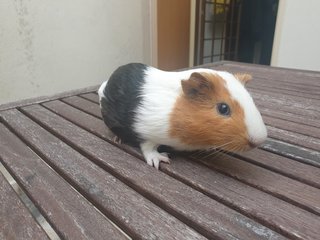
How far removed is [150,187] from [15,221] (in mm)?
262

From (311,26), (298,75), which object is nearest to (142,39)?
(311,26)

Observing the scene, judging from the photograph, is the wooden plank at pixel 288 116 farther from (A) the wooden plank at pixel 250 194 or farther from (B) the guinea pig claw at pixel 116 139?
(B) the guinea pig claw at pixel 116 139

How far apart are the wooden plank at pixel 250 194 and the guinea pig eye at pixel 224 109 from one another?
147mm

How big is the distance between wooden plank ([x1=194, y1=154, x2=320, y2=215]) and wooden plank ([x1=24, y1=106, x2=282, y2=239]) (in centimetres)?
11

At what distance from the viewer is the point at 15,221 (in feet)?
1.85

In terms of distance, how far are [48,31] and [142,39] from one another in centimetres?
103

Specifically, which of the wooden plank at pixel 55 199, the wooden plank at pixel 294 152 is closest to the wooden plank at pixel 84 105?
the wooden plank at pixel 55 199

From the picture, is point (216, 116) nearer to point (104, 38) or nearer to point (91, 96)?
point (91, 96)

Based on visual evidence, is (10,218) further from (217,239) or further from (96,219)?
(217,239)

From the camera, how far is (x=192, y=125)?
2.22 ft

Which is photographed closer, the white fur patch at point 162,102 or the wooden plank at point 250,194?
the wooden plank at point 250,194

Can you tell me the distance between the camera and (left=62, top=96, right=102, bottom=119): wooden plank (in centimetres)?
115

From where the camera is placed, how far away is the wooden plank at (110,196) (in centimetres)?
53

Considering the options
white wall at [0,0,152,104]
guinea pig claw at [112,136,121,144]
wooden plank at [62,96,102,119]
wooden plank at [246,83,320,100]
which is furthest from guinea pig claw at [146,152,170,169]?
white wall at [0,0,152,104]
